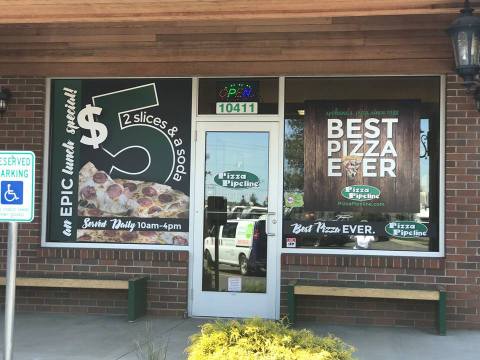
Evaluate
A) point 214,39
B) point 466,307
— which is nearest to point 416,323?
point 466,307

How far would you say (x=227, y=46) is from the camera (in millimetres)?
7152

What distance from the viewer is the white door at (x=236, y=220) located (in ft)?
24.1

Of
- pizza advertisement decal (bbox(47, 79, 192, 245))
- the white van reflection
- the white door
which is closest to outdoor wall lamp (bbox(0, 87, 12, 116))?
pizza advertisement decal (bbox(47, 79, 192, 245))

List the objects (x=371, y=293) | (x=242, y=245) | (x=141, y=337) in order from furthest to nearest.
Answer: (x=242, y=245)
(x=371, y=293)
(x=141, y=337)

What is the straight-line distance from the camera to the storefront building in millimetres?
6949

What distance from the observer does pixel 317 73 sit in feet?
23.8

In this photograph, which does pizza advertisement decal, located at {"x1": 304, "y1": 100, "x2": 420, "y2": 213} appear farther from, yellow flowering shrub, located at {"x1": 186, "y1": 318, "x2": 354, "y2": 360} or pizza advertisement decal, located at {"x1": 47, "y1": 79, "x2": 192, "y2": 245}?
yellow flowering shrub, located at {"x1": 186, "y1": 318, "x2": 354, "y2": 360}

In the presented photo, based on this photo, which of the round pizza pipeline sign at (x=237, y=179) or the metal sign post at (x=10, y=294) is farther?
the round pizza pipeline sign at (x=237, y=179)

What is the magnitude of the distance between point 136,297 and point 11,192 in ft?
11.0

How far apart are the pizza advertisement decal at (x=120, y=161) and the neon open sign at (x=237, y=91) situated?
1.42ft

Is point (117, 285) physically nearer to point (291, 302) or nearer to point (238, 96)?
point (291, 302)

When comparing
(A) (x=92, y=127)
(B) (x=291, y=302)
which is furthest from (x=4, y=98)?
(B) (x=291, y=302)

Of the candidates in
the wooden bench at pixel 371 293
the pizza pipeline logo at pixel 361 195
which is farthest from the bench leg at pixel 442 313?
the pizza pipeline logo at pixel 361 195

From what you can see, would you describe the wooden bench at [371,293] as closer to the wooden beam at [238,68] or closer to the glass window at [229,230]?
the glass window at [229,230]
